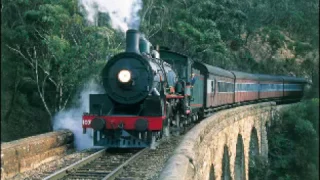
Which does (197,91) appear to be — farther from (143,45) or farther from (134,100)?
(134,100)

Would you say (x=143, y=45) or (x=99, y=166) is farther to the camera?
(x=143, y=45)

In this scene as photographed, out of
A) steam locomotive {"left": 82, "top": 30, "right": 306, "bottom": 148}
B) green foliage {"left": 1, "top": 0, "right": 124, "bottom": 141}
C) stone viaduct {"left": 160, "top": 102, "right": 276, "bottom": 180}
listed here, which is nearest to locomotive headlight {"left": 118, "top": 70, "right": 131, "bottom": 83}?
steam locomotive {"left": 82, "top": 30, "right": 306, "bottom": 148}

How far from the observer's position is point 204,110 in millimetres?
15375

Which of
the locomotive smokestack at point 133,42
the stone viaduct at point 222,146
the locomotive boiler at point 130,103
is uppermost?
the locomotive smokestack at point 133,42

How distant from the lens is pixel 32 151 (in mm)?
8172

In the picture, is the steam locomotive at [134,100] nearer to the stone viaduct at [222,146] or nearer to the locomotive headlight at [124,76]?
the locomotive headlight at [124,76]

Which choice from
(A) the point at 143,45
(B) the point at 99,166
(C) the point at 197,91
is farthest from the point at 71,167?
(C) the point at 197,91

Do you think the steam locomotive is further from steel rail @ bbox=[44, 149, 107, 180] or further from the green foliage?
the green foliage

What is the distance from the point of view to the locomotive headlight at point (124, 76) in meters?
9.02

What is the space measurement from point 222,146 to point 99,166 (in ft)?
21.4

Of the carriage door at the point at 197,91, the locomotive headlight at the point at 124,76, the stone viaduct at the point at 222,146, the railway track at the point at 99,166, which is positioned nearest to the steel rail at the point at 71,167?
the railway track at the point at 99,166

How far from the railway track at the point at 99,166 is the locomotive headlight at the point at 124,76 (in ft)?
5.11

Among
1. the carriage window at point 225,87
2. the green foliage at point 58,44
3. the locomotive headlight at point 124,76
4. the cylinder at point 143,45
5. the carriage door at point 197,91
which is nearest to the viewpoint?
the locomotive headlight at point 124,76

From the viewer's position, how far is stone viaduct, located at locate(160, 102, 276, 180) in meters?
6.02
